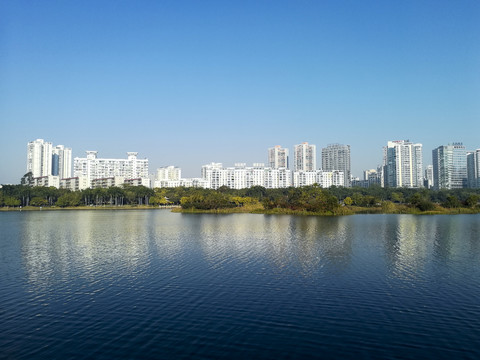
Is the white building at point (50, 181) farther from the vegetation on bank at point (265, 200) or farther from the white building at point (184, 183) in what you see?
the vegetation on bank at point (265, 200)

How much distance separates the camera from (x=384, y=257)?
1897cm

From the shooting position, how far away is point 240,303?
37.2 ft

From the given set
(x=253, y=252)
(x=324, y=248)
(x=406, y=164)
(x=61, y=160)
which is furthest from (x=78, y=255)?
(x=61, y=160)

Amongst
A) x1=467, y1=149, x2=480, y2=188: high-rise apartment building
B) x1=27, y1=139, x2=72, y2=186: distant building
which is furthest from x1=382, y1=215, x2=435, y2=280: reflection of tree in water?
x1=27, y1=139, x2=72, y2=186: distant building

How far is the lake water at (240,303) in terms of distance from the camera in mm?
8312

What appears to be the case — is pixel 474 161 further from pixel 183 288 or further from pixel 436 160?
pixel 183 288

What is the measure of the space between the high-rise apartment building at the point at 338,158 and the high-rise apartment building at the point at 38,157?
461ft

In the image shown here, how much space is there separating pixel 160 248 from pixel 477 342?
56.9 ft

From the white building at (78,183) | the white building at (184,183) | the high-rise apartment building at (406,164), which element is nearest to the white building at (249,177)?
the white building at (184,183)

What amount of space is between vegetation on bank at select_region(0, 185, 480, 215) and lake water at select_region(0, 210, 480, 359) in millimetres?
36512

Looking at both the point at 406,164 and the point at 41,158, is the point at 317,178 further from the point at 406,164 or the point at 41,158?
the point at 41,158

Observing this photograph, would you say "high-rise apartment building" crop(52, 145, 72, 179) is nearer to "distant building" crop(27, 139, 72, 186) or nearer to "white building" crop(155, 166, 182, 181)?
"distant building" crop(27, 139, 72, 186)

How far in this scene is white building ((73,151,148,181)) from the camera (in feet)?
520

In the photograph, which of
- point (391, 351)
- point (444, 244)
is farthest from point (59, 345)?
point (444, 244)
